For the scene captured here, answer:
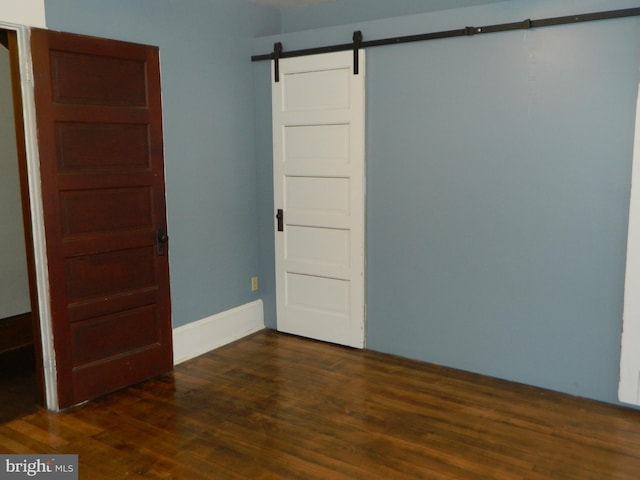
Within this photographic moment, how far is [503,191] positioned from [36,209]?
264cm

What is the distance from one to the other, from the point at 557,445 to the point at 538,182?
1451mm

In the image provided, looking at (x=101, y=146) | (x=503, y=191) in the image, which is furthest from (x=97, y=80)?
(x=503, y=191)

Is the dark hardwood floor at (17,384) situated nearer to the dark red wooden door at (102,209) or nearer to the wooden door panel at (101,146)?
the dark red wooden door at (102,209)

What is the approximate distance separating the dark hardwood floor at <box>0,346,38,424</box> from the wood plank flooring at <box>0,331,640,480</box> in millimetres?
147

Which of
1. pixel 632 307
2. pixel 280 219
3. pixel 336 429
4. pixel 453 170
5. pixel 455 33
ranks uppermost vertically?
pixel 455 33

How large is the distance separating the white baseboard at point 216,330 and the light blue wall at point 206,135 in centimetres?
6

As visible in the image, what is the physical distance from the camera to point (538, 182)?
3.51m

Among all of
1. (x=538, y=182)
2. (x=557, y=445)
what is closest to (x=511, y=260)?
(x=538, y=182)

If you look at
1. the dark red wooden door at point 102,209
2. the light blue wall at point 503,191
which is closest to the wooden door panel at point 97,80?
the dark red wooden door at point 102,209

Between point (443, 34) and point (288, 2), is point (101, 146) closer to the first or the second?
point (288, 2)

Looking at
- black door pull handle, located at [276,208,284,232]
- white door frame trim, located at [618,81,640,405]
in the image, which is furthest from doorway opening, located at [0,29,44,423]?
white door frame trim, located at [618,81,640,405]

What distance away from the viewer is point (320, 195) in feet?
14.2

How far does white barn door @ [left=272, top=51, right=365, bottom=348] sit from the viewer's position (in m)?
4.14

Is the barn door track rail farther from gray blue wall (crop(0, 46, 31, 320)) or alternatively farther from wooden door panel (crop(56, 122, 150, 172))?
gray blue wall (crop(0, 46, 31, 320))
